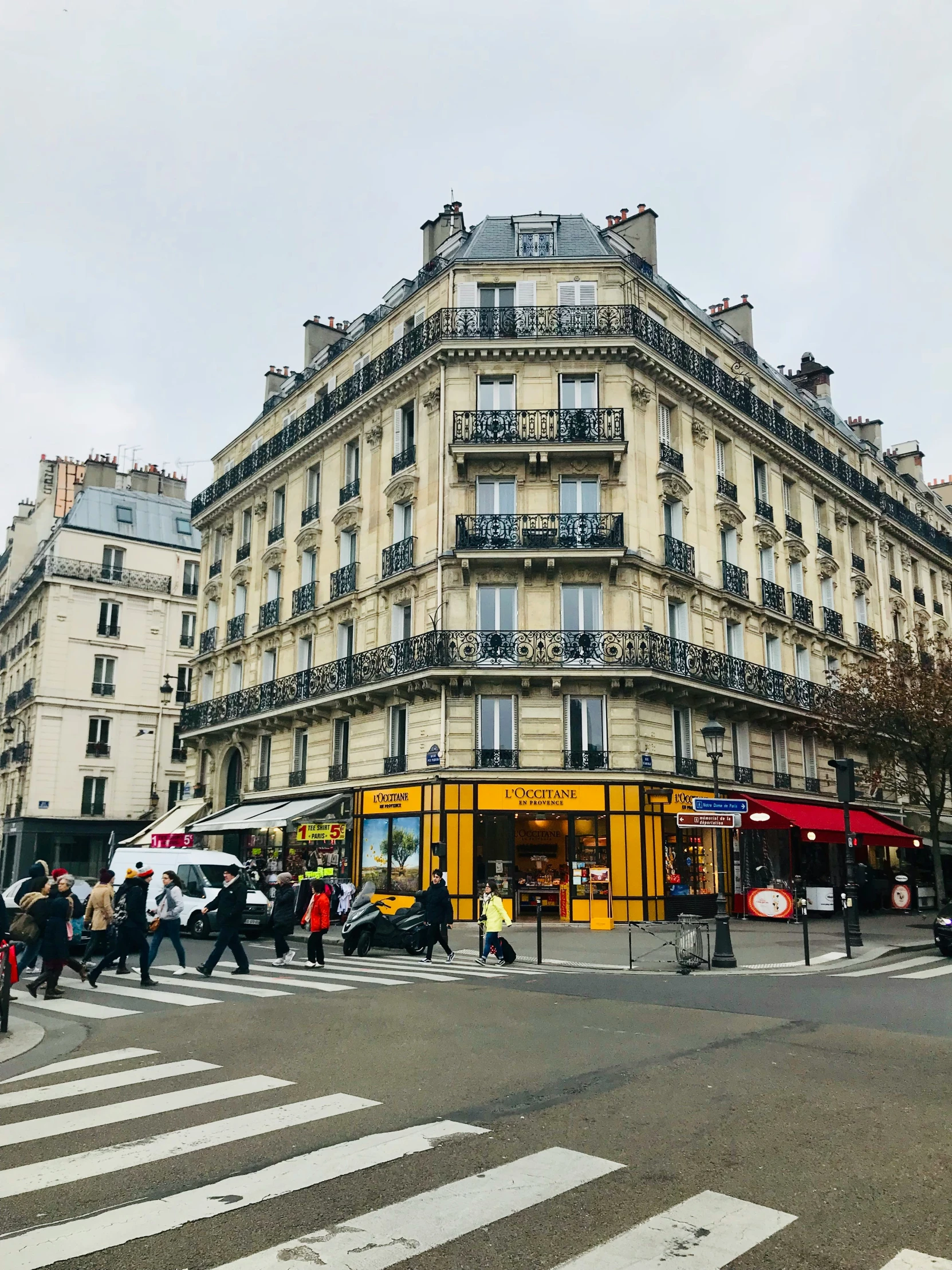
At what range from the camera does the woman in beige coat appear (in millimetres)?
14125

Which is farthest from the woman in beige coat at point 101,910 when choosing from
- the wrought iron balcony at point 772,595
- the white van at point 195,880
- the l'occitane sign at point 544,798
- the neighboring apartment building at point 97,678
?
the neighboring apartment building at point 97,678

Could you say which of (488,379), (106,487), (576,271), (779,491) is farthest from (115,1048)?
(106,487)

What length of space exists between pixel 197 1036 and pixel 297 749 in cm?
2176

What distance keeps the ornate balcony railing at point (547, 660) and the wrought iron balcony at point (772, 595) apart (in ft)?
7.03

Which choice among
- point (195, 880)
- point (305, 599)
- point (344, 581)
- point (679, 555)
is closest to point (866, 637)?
point (679, 555)

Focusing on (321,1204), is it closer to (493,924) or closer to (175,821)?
(493,924)

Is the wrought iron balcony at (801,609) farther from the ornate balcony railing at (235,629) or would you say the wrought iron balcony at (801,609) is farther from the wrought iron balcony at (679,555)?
the ornate balcony railing at (235,629)

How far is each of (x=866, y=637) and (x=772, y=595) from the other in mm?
7333

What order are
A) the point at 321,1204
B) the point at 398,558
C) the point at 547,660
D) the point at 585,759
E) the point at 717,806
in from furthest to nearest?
the point at 398,558 < the point at 547,660 < the point at 585,759 < the point at 717,806 < the point at 321,1204

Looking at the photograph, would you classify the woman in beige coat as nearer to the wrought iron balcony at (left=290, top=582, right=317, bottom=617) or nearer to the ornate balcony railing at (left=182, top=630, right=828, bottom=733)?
the ornate balcony railing at (left=182, top=630, right=828, bottom=733)

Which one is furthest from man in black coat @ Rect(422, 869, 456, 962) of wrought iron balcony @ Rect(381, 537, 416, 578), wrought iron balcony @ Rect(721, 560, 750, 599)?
wrought iron balcony @ Rect(721, 560, 750, 599)

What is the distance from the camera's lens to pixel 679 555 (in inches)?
1053

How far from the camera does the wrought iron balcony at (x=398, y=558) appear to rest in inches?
1050

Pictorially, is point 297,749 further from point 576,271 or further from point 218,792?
point 576,271
